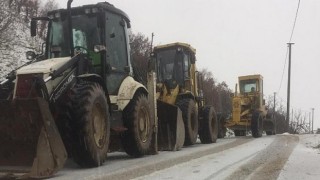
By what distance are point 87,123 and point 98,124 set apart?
692 mm

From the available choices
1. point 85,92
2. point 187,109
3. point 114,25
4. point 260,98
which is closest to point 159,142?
point 187,109

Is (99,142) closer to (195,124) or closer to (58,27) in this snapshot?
(58,27)

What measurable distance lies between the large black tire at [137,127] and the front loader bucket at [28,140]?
284cm

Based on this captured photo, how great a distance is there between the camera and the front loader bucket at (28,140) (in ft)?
20.5

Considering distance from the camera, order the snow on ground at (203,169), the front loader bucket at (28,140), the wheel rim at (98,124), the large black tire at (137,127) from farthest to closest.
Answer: the large black tire at (137,127), the wheel rim at (98,124), the snow on ground at (203,169), the front loader bucket at (28,140)

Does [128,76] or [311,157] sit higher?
[128,76]

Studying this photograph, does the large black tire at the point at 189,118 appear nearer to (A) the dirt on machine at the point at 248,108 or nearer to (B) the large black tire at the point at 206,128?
(B) the large black tire at the point at 206,128

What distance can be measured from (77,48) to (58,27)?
751 mm

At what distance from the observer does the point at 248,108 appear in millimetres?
22750

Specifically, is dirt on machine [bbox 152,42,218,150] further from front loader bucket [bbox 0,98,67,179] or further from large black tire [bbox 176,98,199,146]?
front loader bucket [bbox 0,98,67,179]

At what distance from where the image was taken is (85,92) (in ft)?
24.3

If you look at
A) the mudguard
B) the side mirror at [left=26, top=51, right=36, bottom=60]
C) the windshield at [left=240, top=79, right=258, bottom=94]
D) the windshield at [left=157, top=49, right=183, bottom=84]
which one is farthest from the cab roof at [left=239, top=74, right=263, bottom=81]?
the side mirror at [left=26, top=51, right=36, bottom=60]

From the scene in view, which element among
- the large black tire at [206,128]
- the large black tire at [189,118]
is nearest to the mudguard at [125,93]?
the large black tire at [189,118]

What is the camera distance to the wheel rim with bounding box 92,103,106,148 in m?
7.73
